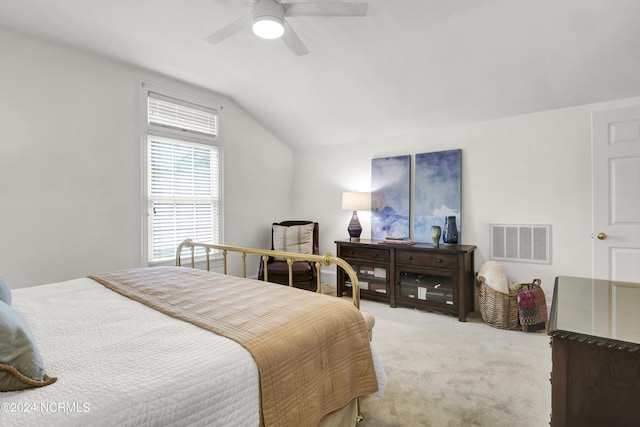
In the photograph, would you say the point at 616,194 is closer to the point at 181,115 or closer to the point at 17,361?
the point at 17,361

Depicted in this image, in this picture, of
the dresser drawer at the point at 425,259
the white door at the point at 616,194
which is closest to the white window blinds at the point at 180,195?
the dresser drawer at the point at 425,259

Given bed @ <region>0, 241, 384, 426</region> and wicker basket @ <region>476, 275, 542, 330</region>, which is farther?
wicker basket @ <region>476, 275, 542, 330</region>

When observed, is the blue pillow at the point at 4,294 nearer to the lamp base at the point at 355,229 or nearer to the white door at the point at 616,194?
the lamp base at the point at 355,229

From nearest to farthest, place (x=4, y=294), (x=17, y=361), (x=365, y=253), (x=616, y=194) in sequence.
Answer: (x=17, y=361), (x=4, y=294), (x=616, y=194), (x=365, y=253)

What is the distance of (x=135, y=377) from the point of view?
89 centimetres

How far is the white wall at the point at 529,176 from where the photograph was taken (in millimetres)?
2980

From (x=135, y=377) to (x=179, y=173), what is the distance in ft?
10.1

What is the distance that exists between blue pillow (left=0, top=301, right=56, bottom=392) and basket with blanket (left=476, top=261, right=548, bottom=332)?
3.20 m

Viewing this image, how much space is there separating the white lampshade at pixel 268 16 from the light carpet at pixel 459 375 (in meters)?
2.35

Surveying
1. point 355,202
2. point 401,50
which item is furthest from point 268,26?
point 355,202

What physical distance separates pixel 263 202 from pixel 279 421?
3687 mm

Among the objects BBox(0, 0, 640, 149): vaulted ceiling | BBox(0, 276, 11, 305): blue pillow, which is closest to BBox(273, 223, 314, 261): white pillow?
BBox(0, 0, 640, 149): vaulted ceiling

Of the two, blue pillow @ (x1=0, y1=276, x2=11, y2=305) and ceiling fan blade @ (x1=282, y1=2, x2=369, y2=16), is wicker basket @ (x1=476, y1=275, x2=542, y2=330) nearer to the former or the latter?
ceiling fan blade @ (x1=282, y1=2, x2=369, y2=16)

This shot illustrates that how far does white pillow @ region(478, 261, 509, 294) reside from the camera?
9.88 ft
